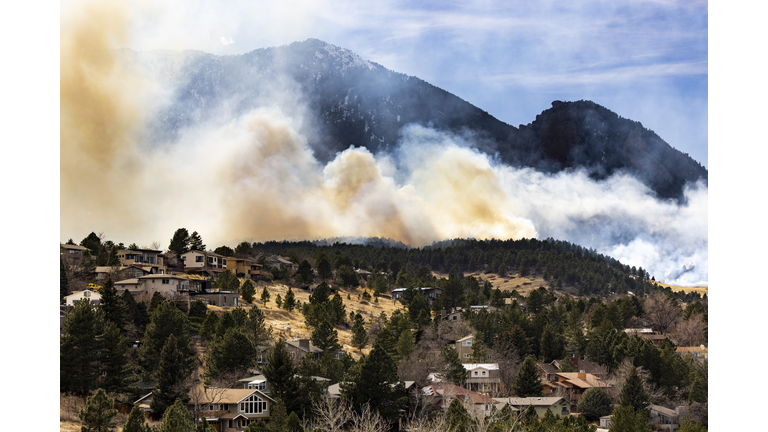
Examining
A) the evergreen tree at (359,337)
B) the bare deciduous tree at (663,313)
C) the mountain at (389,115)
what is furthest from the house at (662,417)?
the mountain at (389,115)

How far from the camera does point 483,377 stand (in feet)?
181

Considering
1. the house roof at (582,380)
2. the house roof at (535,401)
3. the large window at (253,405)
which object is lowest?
the house roof at (535,401)

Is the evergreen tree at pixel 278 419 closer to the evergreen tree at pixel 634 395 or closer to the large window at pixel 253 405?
the large window at pixel 253 405

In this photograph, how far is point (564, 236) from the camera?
143000 millimetres

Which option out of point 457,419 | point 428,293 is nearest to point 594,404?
point 457,419

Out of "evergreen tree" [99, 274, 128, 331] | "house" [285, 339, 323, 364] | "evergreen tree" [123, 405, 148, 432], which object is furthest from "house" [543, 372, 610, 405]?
"evergreen tree" [123, 405, 148, 432]

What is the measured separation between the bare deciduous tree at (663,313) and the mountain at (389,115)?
41854 millimetres

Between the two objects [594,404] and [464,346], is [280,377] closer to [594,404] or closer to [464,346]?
[594,404]

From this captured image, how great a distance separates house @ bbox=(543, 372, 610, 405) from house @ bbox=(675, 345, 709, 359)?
7.92 meters

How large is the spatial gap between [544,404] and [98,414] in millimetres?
28555

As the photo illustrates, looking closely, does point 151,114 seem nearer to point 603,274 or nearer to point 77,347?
point 77,347

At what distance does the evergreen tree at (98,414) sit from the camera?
31.1m

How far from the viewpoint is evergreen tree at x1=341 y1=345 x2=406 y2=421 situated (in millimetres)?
40375

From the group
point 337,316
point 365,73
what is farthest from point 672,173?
point 337,316
